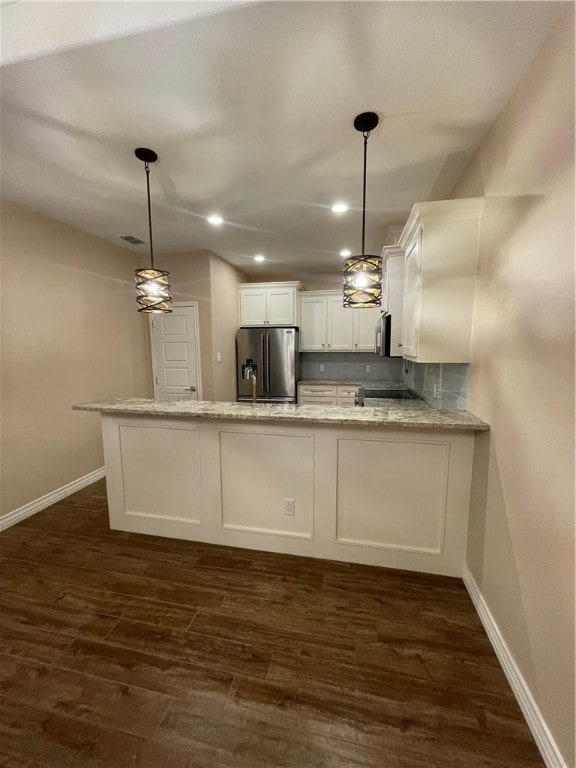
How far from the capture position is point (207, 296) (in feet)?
12.5

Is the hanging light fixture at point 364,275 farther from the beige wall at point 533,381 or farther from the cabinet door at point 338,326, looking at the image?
the cabinet door at point 338,326

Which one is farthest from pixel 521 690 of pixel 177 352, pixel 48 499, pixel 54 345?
pixel 177 352

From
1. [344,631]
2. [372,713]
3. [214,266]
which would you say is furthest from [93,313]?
[372,713]

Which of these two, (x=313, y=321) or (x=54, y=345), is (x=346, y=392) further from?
(x=54, y=345)

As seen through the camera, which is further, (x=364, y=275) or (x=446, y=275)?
(x=446, y=275)

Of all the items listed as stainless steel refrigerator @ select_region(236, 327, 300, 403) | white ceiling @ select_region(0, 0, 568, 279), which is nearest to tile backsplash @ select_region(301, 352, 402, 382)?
stainless steel refrigerator @ select_region(236, 327, 300, 403)

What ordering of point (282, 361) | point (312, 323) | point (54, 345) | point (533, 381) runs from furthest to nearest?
point (312, 323) → point (282, 361) → point (54, 345) → point (533, 381)

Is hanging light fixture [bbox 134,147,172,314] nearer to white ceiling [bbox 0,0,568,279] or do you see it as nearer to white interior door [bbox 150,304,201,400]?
white ceiling [bbox 0,0,568,279]

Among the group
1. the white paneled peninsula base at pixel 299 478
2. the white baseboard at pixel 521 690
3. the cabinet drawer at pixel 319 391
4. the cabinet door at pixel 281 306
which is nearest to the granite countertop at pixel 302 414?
the white paneled peninsula base at pixel 299 478

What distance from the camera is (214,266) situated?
3.89m

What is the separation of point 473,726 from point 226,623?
1.13m

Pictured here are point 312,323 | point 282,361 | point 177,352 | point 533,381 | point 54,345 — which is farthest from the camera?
point 312,323

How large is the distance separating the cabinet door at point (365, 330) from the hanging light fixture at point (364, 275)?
3121 mm

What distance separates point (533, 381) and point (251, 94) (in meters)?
1.80
